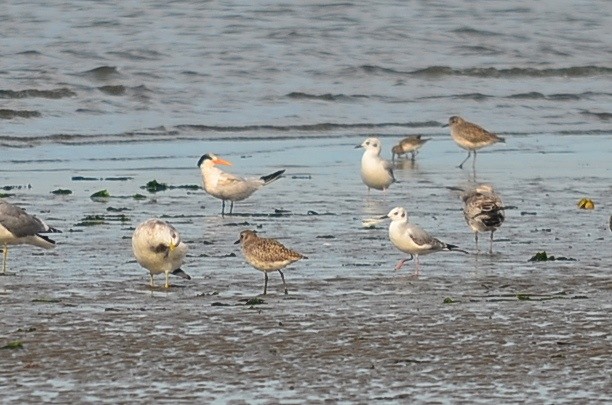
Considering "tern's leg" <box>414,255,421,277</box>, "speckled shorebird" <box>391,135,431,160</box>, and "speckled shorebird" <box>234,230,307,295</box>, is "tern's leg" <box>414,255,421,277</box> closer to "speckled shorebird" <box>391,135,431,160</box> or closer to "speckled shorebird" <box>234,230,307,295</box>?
"speckled shorebird" <box>234,230,307,295</box>

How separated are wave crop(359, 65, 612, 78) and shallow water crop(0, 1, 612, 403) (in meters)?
0.07

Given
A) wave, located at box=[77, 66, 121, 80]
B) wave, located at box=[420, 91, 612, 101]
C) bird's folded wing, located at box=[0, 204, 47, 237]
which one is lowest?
bird's folded wing, located at box=[0, 204, 47, 237]

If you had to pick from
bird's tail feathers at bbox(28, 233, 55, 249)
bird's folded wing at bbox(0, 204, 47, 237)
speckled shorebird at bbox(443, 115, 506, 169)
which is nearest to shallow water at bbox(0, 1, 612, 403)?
bird's tail feathers at bbox(28, 233, 55, 249)

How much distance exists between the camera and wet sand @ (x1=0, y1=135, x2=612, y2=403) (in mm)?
6934

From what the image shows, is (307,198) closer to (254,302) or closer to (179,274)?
(179,274)

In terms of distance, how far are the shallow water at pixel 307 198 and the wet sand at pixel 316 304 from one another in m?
0.03

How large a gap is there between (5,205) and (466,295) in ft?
11.8

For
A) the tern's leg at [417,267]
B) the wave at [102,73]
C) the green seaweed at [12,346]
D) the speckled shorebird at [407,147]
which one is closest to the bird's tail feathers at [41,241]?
the tern's leg at [417,267]

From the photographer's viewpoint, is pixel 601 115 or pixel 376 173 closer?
pixel 376 173

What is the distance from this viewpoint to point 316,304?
29.3 ft

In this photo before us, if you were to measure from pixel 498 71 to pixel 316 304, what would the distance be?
1899cm

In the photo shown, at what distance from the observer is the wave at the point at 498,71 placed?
26.8 metres

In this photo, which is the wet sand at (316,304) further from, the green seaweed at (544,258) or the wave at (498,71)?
the wave at (498,71)

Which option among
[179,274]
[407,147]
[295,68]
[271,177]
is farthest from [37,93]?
[179,274]
